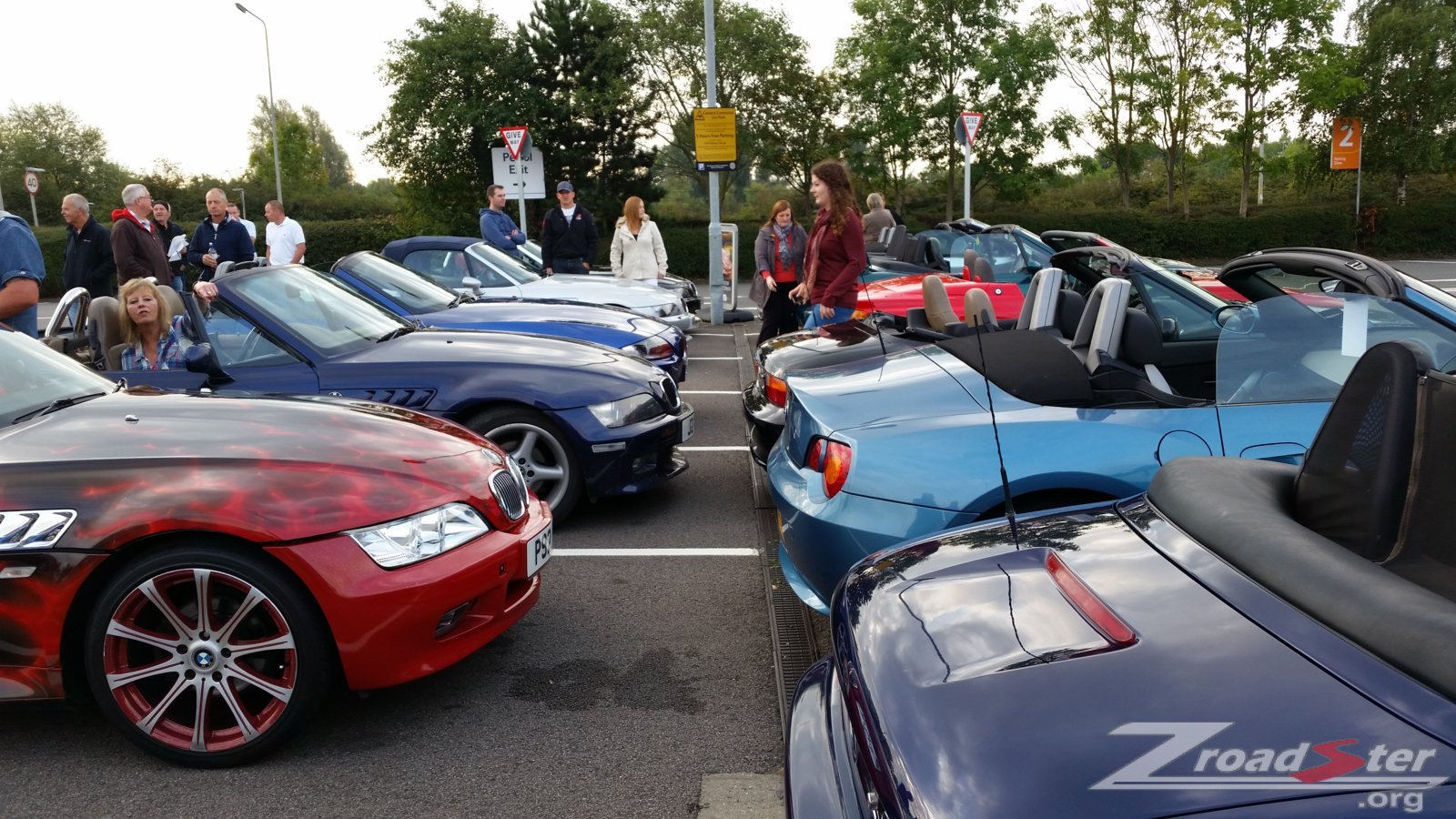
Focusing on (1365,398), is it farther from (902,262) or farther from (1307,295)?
(902,262)

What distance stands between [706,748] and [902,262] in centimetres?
949

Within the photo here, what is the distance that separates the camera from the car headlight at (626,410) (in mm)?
5789

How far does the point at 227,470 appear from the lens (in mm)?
3316

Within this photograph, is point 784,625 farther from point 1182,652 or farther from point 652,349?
point 652,349

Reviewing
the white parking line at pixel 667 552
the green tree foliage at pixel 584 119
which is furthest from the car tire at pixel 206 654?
the green tree foliage at pixel 584 119

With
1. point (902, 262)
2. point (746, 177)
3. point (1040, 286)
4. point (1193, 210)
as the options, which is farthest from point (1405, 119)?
point (1040, 286)

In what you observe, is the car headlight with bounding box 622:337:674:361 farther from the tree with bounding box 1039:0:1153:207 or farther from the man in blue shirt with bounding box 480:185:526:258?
the tree with bounding box 1039:0:1153:207

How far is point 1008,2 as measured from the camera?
2872 cm

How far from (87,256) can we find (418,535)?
320 inches

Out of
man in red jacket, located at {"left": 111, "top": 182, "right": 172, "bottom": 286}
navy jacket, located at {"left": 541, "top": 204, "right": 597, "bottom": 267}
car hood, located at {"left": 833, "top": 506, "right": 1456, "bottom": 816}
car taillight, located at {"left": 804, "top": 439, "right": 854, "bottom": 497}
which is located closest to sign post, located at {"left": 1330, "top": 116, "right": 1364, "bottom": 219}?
navy jacket, located at {"left": 541, "top": 204, "right": 597, "bottom": 267}

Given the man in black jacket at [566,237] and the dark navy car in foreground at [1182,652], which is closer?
the dark navy car in foreground at [1182,652]

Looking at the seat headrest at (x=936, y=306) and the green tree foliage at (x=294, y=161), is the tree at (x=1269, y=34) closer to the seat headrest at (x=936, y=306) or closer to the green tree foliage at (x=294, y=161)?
the seat headrest at (x=936, y=306)

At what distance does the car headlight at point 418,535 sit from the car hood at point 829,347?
2.23 metres

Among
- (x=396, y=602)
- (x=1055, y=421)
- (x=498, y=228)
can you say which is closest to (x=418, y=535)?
(x=396, y=602)
